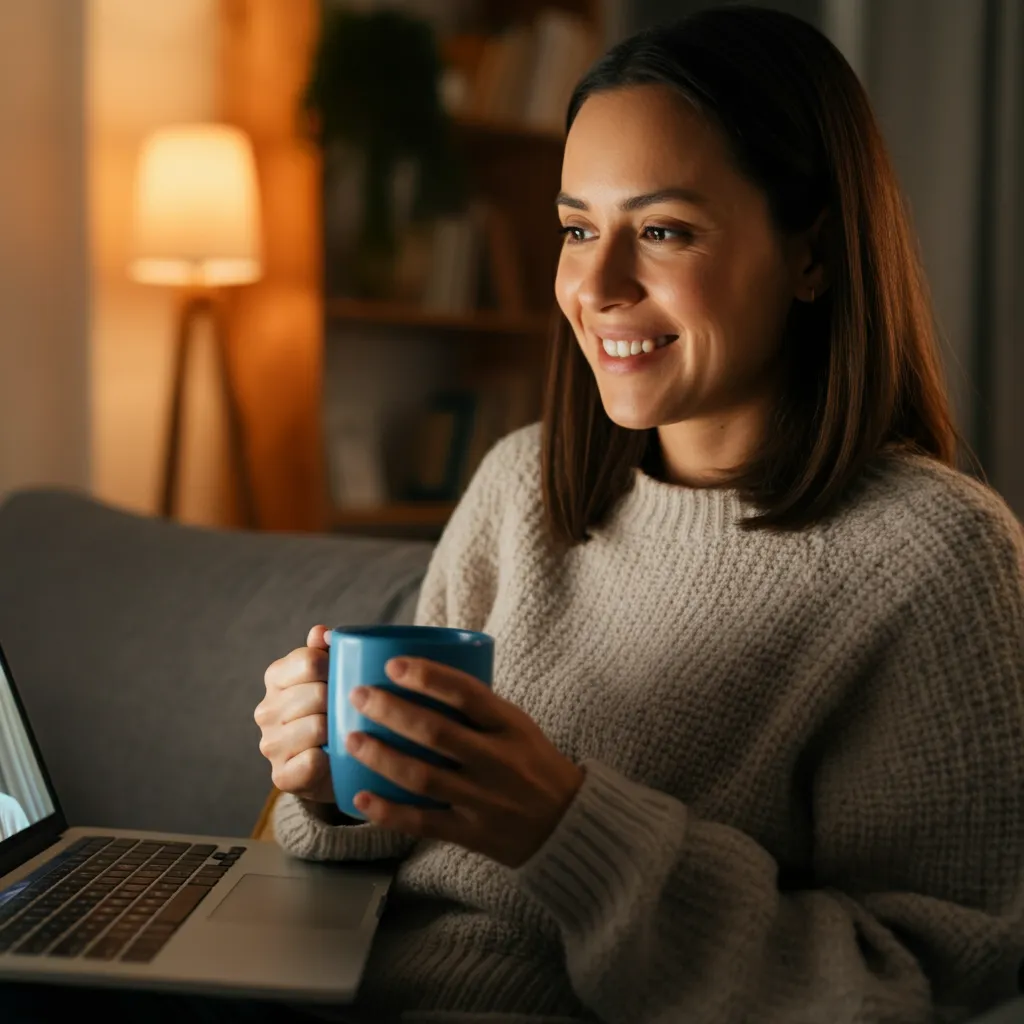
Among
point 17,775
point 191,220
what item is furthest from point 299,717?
point 191,220

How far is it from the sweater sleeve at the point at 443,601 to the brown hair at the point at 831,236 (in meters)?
0.26

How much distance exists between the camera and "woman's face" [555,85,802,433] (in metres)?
1.04

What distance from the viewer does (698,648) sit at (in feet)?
3.50

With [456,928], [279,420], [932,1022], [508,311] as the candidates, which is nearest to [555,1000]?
[456,928]

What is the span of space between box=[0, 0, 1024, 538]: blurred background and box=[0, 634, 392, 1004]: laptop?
1.76 m

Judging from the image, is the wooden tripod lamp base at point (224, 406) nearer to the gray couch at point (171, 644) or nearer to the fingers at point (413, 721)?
the gray couch at point (171, 644)

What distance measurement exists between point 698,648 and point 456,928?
0.96ft

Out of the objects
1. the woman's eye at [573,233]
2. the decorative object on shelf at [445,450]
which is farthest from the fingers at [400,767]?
the decorative object on shelf at [445,450]

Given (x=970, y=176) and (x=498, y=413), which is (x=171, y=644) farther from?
(x=970, y=176)

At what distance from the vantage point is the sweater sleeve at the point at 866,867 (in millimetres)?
857

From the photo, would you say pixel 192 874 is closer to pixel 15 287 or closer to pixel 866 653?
pixel 866 653

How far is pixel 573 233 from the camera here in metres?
1.15

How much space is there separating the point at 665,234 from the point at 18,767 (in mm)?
697

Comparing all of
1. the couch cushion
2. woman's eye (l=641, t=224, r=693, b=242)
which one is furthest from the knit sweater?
the couch cushion
